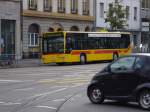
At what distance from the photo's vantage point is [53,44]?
1859 inches

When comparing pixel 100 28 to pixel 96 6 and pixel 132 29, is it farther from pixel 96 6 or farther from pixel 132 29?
pixel 132 29

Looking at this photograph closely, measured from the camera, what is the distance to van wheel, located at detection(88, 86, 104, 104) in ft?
53.3

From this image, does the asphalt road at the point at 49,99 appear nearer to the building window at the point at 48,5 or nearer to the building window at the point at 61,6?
the building window at the point at 48,5

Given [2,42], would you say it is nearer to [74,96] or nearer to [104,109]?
[74,96]

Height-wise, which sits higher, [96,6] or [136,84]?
[96,6]

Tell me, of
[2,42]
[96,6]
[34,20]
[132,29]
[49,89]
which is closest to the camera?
[49,89]

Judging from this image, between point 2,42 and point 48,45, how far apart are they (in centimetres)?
725

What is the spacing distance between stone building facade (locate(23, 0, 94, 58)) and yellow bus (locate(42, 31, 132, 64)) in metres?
8.81

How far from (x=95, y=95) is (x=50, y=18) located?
44327 millimetres

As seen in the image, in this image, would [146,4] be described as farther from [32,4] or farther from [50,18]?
[32,4]

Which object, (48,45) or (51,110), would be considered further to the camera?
(48,45)

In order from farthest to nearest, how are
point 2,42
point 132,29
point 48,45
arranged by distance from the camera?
point 132,29
point 2,42
point 48,45

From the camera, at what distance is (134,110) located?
48.3ft

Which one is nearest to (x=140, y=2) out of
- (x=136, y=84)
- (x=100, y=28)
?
(x=100, y=28)
